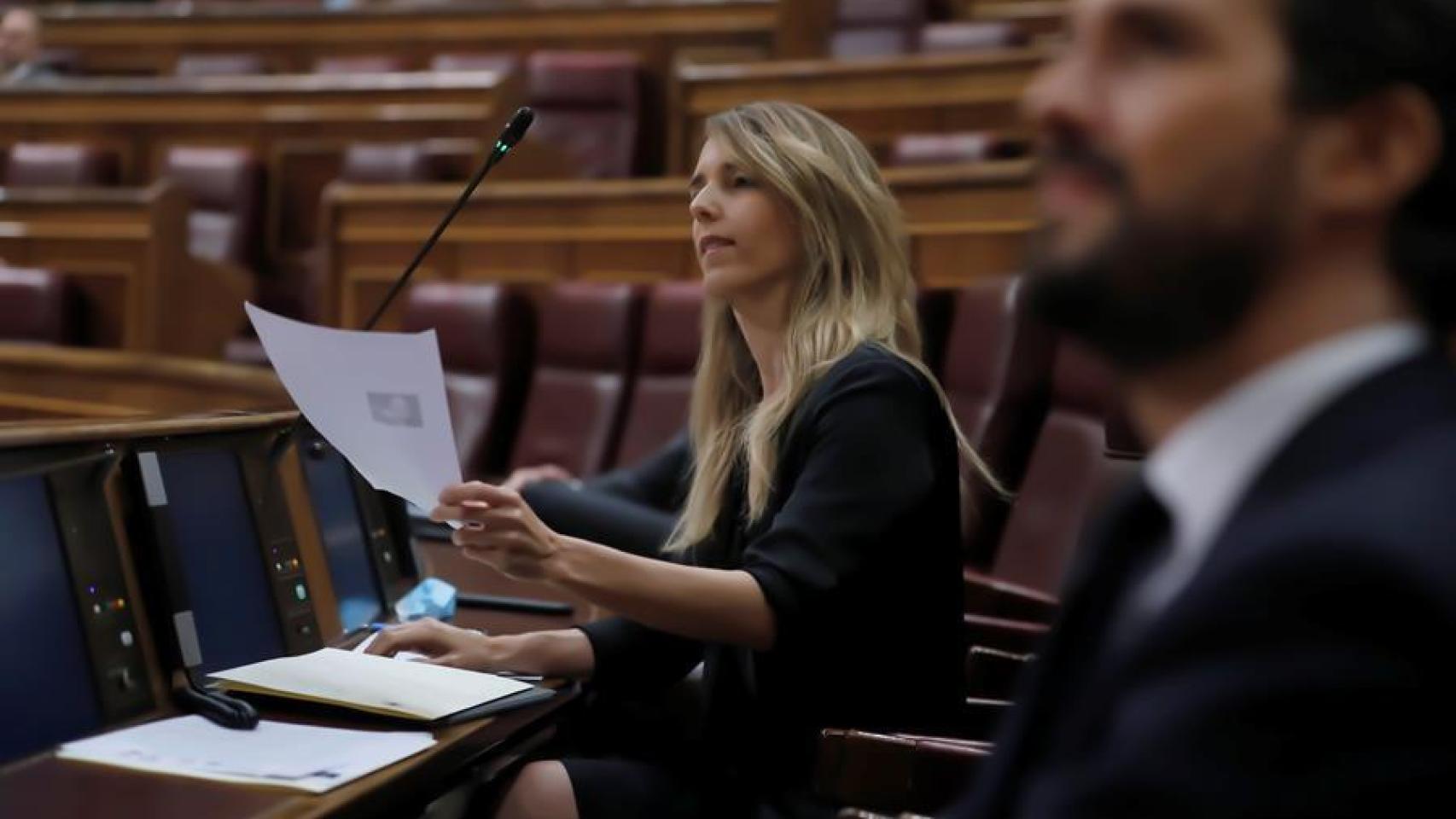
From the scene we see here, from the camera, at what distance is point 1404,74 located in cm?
22

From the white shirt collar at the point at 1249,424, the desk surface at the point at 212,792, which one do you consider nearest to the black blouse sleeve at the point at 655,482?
the desk surface at the point at 212,792

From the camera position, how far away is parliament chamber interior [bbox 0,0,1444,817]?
0.48 meters

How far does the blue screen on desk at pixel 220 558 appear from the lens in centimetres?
53

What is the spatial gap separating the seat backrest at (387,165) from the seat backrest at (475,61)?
226mm

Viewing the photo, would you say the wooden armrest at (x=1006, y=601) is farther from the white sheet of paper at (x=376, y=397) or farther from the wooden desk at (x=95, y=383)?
the wooden desk at (x=95, y=383)

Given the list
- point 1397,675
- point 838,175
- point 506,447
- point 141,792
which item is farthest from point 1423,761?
point 506,447

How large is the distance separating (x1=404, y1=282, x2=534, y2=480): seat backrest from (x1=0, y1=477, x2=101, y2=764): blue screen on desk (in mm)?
973

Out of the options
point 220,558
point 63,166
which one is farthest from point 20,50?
point 220,558

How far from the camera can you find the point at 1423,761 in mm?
195

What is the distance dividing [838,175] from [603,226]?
921 mm

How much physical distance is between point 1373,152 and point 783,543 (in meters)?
0.35

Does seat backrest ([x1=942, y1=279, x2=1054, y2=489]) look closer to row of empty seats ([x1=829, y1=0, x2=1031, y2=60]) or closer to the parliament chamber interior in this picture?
the parliament chamber interior

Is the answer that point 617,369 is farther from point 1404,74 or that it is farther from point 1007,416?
point 1404,74

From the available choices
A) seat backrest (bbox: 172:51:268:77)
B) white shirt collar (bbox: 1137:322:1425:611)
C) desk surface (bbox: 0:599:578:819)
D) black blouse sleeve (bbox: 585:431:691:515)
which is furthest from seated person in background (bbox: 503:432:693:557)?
seat backrest (bbox: 172:51:268:77)
